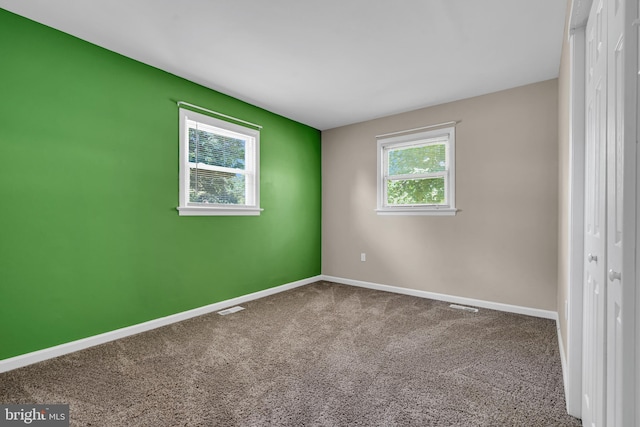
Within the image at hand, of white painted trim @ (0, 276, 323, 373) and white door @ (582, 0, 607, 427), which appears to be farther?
white painted trim @ (0, 276, 323, 373)

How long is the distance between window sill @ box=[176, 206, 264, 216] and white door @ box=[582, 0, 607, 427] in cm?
320

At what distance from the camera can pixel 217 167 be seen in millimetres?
3617

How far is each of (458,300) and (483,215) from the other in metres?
1.08

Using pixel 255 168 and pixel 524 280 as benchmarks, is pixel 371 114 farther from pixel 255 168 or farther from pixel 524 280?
pixel 524 280

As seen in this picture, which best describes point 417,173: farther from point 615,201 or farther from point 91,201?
point 91,201

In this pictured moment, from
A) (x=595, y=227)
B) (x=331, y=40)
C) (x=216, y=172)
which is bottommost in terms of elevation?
(x=595, y=227)

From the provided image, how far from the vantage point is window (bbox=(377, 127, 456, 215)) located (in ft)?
12.9

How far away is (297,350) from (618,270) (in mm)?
2158

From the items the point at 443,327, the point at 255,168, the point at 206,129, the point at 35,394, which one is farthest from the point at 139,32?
the point at 443,327

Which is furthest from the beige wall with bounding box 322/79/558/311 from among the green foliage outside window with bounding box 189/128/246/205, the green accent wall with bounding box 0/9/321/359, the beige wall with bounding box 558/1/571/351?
the green accent wall with bounding box 0/9/321/359

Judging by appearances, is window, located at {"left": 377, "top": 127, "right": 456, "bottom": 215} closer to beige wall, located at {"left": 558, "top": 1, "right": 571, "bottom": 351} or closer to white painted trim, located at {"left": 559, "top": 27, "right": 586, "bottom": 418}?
beige wall, located at {"left": 558, "top": 1, "right": 571, "bottom": 351}

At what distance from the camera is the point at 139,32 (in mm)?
2438

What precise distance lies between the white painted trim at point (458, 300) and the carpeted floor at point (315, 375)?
0.49 ft

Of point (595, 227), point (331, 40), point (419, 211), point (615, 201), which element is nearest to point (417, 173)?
point (419, 211)
